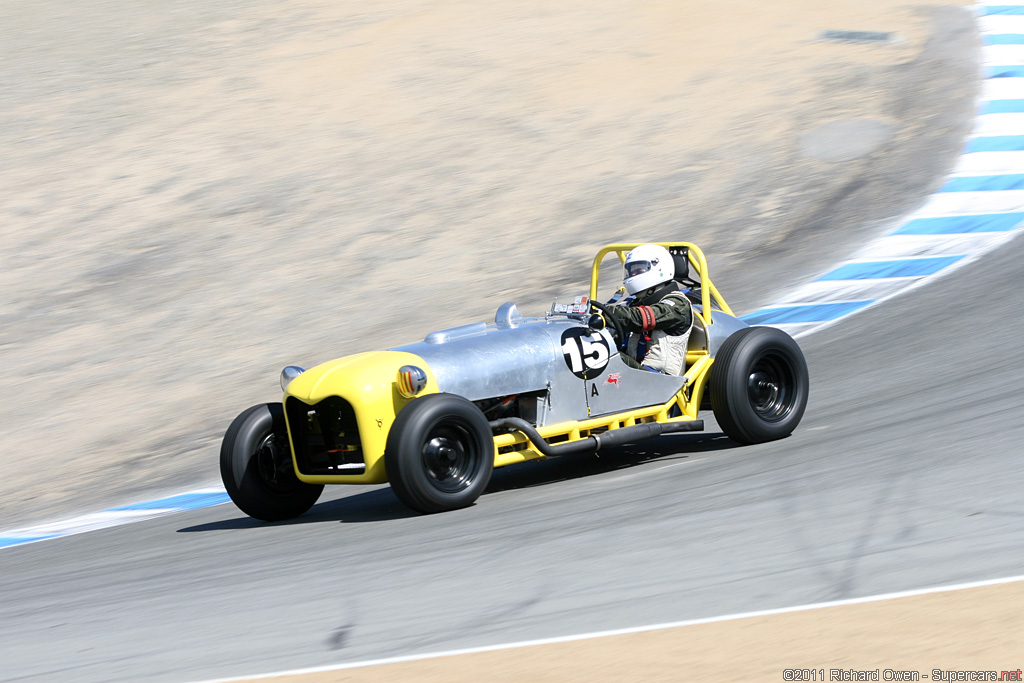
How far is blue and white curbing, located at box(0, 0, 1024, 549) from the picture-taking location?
8.87 meters

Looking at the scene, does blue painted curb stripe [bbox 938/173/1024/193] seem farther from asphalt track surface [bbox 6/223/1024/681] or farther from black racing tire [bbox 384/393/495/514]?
black racing tire [bbox 384/393/495/514]

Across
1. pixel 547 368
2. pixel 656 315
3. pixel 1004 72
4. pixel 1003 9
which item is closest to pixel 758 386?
pixel 656 315

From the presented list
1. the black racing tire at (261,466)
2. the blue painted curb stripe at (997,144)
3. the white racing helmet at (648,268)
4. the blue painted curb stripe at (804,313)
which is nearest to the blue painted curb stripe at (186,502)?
the black racing tire at (261,466)

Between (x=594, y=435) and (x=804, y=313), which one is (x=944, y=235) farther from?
(x=594, y=435)

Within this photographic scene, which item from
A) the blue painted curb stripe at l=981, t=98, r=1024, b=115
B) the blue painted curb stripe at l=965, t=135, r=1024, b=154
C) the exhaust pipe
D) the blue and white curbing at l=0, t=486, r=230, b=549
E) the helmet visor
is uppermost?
the blue painted curb stripe at l=981, t=98, r=1024, b=115

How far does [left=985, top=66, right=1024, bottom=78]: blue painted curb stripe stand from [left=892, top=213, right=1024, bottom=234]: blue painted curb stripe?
6575 mm

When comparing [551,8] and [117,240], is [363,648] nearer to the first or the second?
[117,240]

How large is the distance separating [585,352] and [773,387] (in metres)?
1.37

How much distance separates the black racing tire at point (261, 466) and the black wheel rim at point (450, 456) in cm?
108

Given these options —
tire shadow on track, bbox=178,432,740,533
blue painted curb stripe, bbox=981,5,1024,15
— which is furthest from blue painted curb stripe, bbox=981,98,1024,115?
tire shadow on track, bbox=178,432,740,533

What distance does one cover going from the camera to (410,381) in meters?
6.74

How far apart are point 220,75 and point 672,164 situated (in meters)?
9.83

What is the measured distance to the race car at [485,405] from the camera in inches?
265

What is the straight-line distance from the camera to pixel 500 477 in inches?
318
